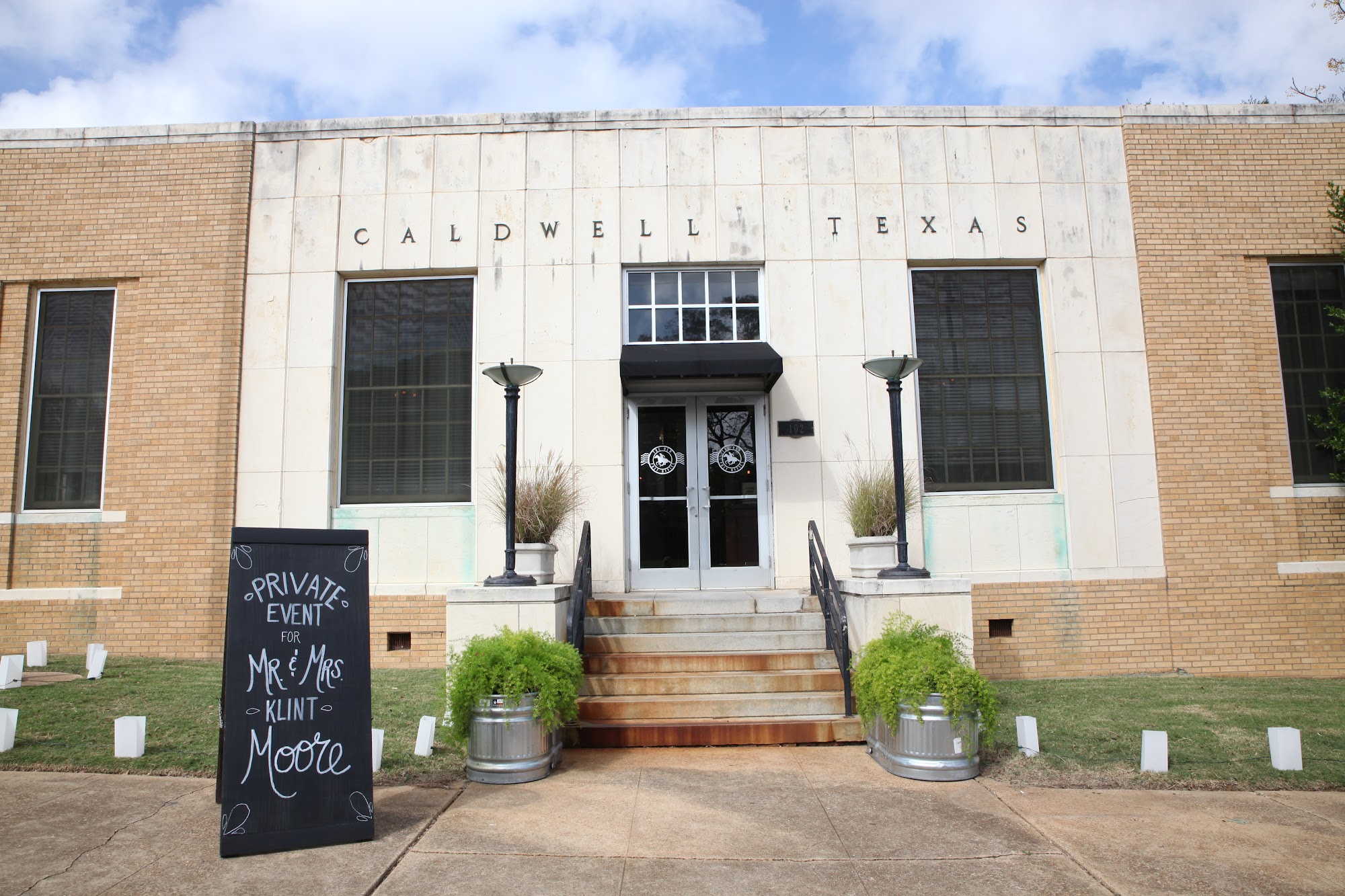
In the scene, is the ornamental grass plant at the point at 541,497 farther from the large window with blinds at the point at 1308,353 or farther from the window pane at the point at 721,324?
the large window with blinds at the point at 1308,353

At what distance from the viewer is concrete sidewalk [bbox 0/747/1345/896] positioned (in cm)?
412

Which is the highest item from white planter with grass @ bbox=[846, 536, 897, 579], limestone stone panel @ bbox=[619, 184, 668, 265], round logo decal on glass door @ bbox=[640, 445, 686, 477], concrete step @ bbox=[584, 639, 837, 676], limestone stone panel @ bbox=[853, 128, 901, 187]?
limestone stone panel @ bbox=[853, 128, 901, 187]

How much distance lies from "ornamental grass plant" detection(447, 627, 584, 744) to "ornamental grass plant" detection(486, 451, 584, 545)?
193 centimetres

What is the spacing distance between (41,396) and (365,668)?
826 centimetres

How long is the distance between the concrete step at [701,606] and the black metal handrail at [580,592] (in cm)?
24

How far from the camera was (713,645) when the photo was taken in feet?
26.2

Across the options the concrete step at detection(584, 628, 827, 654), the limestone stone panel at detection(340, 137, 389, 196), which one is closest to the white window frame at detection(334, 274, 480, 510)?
the limestone stone panel at detection(340, 137, 389, 196)

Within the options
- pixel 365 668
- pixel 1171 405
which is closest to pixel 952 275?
pixel 1171 405

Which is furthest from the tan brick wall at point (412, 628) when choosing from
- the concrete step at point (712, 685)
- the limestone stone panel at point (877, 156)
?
the limestone stone panel at point (877, 156)

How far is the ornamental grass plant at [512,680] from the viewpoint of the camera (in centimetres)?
584

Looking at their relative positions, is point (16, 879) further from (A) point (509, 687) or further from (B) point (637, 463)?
(B) point (637, 463)

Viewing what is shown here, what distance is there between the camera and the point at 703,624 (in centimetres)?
820

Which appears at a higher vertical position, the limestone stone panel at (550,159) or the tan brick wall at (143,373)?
the limestone stone panel at (550,159)

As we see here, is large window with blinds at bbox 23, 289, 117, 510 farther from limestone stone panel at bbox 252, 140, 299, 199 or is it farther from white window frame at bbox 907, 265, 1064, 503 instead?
white window frame at bbox 907, 265, 1064, 503
